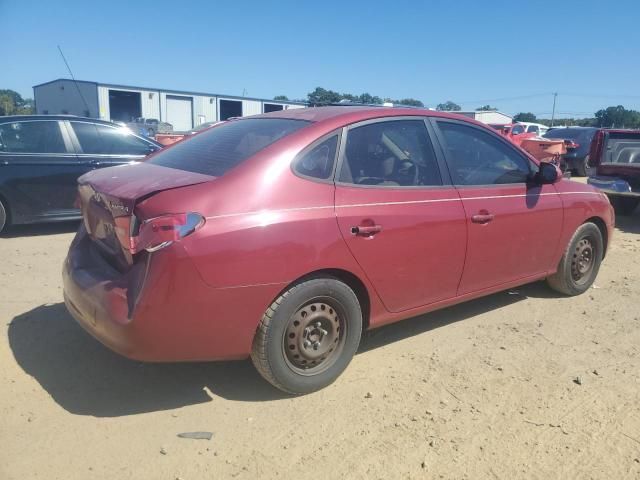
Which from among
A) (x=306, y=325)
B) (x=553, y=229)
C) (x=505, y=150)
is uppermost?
(x=505, y=150)

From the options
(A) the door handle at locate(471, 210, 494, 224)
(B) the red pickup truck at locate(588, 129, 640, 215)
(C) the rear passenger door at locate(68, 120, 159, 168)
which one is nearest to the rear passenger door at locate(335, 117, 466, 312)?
(A) the door handle at locate(471, 210, 494, 224)

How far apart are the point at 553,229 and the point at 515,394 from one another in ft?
5.66

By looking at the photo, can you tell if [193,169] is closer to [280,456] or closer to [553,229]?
[280,456]

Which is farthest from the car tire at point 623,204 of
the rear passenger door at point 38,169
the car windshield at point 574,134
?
the rear passenger door at point 38,169

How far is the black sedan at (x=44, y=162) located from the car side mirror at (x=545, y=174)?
5.65 meters

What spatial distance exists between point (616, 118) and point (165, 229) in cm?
5305

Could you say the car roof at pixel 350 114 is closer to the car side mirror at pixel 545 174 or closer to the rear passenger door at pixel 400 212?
the rear passenger door at pixel 400 212

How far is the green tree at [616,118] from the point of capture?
153 feet

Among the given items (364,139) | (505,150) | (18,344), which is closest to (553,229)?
(505,150)

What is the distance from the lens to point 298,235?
2805 mm

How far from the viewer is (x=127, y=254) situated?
2.74 metres

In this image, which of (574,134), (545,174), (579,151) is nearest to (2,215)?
(545,174)

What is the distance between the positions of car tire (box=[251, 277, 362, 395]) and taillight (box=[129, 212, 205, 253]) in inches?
24.3

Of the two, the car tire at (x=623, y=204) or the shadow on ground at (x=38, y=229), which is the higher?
the car tire at (x=623, y=204)
